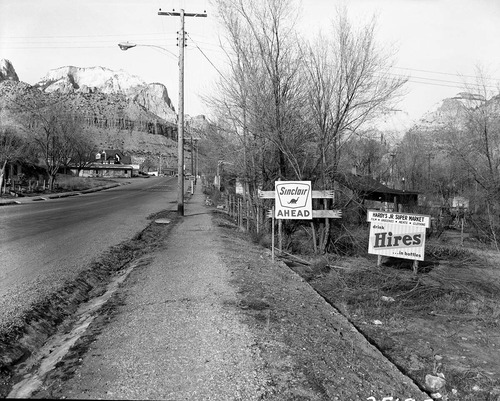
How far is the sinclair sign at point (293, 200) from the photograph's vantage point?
402 inches

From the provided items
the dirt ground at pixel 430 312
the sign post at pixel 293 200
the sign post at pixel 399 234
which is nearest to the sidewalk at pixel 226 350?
the dirt ground at pixel 430 312

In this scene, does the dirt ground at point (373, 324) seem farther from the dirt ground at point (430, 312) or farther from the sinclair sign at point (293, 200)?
Answer: the sinclair sign at point (293, 200)

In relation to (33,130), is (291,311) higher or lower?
lower

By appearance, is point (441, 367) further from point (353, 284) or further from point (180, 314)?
point (353, 284)

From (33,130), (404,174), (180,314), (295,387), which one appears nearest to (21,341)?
(180,314)

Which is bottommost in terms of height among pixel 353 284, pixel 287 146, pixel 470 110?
pixel 353 284

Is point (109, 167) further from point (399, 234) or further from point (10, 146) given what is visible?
point (399, 234)

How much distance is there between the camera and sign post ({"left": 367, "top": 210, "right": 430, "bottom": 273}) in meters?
10.2

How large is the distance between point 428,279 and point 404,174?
3389 cm

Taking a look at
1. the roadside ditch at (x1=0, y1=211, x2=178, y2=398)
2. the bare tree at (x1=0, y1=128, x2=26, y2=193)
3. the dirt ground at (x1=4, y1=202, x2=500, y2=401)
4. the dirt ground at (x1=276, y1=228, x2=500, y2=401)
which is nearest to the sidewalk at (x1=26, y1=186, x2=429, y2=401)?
the dirt ground at (x1=4, y1=202, x2=500, y2=401)

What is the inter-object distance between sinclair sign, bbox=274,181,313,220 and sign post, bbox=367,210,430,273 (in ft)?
4.92

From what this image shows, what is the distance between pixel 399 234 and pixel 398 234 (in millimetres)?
21

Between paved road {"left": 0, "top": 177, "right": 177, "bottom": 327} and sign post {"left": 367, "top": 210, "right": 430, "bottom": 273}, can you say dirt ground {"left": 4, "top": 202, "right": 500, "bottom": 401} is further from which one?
paved road {"left": 0, "top": 177, "right": 177, "bottom": 327}

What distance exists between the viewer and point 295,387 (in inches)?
153
